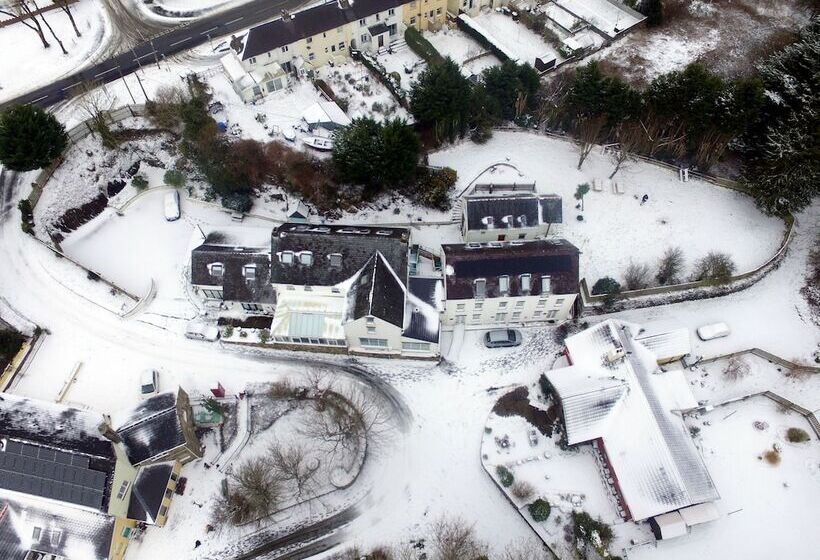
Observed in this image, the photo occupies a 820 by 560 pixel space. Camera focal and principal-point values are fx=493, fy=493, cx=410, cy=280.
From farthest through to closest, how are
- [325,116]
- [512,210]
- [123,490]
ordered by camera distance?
1. [325,116]
2. [512,210]
3. [123,490]

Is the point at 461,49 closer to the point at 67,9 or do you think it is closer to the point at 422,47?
the point at 422,47

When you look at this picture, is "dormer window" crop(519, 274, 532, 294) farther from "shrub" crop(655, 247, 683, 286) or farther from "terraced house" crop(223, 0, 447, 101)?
"terraced house" crop(223, 0, 447, 101)

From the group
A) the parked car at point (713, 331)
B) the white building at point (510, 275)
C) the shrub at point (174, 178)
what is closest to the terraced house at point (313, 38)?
the shrub at point (174, 178)

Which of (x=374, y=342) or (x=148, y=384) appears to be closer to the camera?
(x=148, y=384)

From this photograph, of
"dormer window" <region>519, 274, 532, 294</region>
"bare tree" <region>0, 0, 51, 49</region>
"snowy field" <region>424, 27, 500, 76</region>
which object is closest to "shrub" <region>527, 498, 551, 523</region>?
"dormer window" <region>519, 274, 532, 294</region>

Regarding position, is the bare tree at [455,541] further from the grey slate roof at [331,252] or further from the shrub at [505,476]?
the grey slate roof at [331,252]

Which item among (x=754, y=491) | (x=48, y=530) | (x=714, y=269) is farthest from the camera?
(x=714, y=269)

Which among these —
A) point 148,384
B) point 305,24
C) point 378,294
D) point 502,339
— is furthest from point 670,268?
point 148,384

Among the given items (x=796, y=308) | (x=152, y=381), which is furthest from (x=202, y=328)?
(x=796, y=308)
